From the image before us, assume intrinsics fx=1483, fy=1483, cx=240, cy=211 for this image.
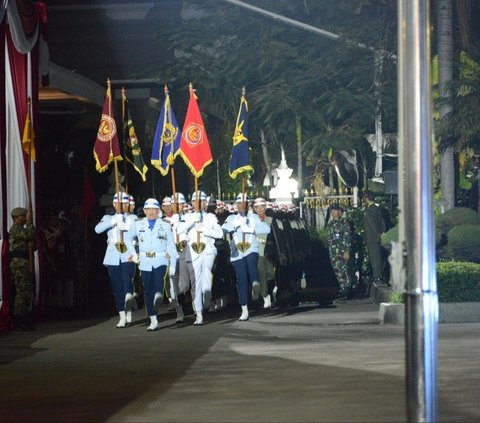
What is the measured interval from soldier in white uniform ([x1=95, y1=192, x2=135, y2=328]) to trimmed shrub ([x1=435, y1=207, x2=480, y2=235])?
5410 millimetres

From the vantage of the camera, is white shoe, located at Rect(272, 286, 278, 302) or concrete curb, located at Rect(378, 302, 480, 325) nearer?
concrete curb, located at Rect(378, 302, 480, 325)

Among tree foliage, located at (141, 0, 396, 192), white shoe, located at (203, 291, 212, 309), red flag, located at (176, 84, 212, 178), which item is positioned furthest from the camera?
tree foliage, located at (141, 0, 396, 192)

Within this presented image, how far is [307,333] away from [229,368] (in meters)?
4.74

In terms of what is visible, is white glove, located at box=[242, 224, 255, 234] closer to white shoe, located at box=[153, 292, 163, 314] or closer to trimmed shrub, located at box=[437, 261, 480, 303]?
white shoe, located at box=[153, 292, 163, 314]

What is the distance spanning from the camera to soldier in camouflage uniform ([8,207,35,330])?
22.1 metres

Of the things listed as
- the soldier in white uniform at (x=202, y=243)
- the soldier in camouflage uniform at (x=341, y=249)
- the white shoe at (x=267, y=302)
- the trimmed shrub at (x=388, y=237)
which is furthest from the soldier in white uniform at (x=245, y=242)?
the soldier in camouflage uniform at (x=341, y=249)

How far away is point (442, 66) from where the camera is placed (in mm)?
25609

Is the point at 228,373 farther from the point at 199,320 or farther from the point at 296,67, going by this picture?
the point at 296,67

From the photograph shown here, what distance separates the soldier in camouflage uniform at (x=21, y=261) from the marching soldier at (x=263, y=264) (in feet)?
16.3

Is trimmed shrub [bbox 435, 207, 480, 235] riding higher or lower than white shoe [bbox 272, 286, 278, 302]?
higher

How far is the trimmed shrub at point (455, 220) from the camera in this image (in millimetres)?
24594

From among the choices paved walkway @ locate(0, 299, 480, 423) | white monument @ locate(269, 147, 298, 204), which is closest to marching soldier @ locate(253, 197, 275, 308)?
paved walkway @ locate(0, 299, 480, 423)

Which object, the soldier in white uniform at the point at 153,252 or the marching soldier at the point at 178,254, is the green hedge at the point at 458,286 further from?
the marching soldier at the point at 178,254

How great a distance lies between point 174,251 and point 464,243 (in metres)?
5.05
